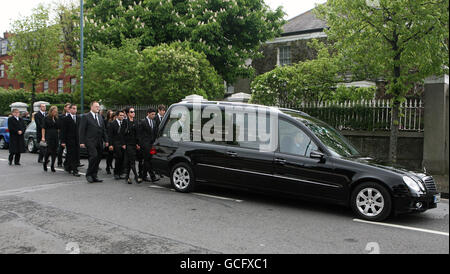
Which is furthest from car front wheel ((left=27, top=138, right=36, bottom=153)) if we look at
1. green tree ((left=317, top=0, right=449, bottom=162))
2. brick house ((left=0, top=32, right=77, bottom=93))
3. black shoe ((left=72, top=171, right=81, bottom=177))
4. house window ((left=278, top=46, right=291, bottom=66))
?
brick house ((left=0, top=32, right=77, bottom=93))

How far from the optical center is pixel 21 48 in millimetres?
27047

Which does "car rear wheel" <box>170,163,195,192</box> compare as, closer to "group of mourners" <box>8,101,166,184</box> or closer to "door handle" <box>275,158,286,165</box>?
"group of mourners" <box>8,101,166,184</box>

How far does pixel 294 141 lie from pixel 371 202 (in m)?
1.63

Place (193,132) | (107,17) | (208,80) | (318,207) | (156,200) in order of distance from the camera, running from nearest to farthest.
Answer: (318,207), (156,200), (193,132), (208,80), (107,17)

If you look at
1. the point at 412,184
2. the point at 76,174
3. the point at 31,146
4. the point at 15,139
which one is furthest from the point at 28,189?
the point at 31,146

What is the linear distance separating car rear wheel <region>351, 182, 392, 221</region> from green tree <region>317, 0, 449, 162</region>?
5032 mm

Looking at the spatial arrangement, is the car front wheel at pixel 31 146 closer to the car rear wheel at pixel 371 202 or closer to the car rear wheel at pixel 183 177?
the car rear wheel at pixel 183 177

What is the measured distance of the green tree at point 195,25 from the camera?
67.1 feet

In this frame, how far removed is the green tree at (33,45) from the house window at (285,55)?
15390mm

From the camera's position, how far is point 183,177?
8.38m

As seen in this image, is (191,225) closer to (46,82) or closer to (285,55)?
(285,55)

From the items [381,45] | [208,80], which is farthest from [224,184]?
[208,80]
